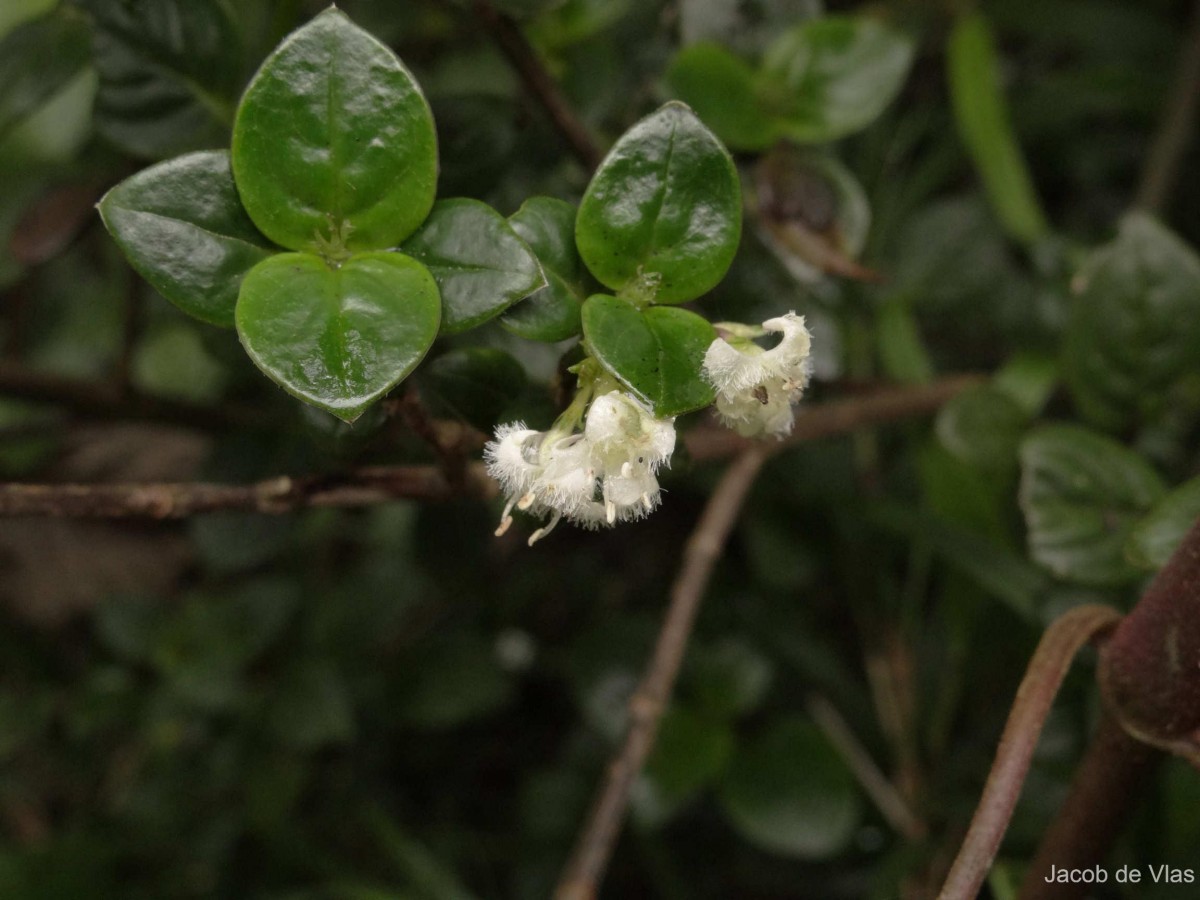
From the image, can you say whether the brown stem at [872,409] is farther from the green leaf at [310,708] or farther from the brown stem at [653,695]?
the green leaf at [310,708]

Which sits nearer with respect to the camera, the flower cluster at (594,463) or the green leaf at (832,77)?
the flower cluster at (594,463)

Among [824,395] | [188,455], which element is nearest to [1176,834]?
[824,395]

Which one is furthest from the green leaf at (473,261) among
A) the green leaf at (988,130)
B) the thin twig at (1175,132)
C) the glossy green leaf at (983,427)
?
the thin twig at (1175,132)

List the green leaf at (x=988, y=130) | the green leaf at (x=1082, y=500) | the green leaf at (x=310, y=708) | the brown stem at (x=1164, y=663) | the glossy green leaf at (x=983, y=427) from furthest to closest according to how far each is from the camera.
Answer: the green leaf at (x=988, y=130) < the green leaf at (x=310, y=708) < the glossy green leaf at (x=983, y=427) < the green leaf at (x=1082, y=500) < the brown stem at (x=1164, y=663)

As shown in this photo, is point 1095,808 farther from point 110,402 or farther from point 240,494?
point 110,402

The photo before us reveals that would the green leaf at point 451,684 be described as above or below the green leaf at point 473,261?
below

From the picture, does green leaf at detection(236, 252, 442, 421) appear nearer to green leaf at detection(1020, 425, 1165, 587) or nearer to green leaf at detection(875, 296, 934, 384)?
green leaf at detection(1020, 425, 1165, 587)
